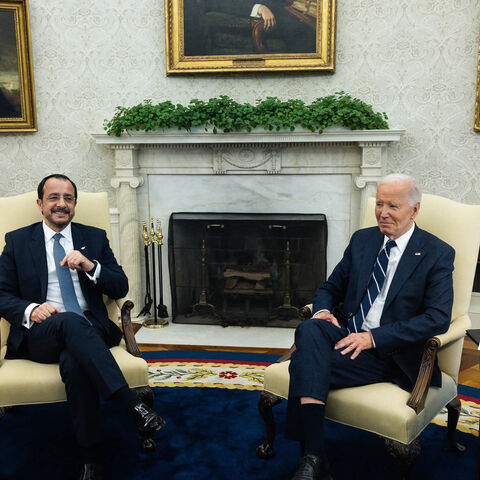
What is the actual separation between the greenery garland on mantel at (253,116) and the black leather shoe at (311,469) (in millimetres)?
2547

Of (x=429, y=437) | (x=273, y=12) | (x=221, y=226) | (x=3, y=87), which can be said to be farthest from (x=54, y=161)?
(x=429, y=437)

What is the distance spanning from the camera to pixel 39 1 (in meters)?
4.26

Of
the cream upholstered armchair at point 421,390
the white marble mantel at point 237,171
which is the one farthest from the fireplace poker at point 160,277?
the cream upholstered armchair at point 421,390

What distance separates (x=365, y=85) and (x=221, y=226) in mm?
1646

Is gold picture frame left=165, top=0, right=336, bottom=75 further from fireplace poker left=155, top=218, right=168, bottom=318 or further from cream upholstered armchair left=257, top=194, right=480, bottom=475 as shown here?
cream upholstered armchair left=257, top=194, right=480, bottom=475

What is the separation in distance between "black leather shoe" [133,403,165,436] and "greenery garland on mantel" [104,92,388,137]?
7.72ft

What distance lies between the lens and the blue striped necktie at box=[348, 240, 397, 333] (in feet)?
7.22

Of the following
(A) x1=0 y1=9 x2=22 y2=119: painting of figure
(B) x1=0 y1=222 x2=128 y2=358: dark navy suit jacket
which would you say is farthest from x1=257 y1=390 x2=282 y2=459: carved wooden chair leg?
(A) x1=0 y1=9 x2=22 y2=119: painting of figure

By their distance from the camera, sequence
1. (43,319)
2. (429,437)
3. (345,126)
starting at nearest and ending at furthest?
(43,319), (429,437), (345,126)

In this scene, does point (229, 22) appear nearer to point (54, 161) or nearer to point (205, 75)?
point (205, 75)

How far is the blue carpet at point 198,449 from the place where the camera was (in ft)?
7.05

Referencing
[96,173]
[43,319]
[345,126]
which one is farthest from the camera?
[96,173]

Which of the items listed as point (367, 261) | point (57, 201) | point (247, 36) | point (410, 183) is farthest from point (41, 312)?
point (247, 36)

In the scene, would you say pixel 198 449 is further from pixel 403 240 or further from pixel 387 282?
pixel 403 240
